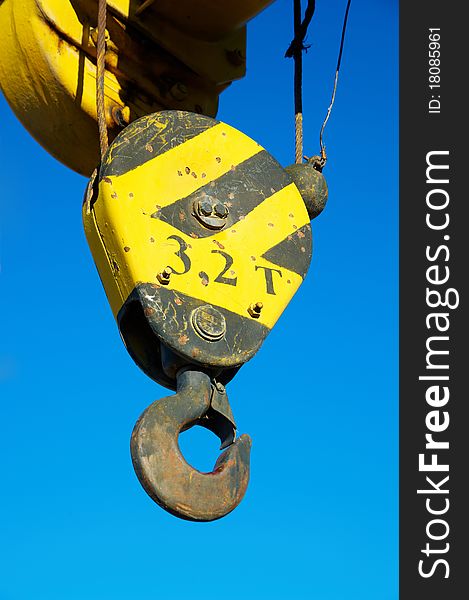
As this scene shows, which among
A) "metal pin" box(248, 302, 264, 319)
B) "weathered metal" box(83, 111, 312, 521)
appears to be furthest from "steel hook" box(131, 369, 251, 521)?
"metal pin" box(248, 302, 264, 319)

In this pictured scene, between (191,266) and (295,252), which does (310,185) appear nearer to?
(295,252)

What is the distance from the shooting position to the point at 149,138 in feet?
8.00

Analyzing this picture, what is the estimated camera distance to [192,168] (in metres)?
2.48

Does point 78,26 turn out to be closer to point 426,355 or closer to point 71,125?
point 71,125

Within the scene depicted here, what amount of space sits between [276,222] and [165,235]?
1.06ft

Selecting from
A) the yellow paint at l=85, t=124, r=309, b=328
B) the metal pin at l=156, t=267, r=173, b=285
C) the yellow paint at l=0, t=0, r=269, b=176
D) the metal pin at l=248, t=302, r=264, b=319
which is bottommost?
the metal pin at l=156, t=267, r=173, b=285

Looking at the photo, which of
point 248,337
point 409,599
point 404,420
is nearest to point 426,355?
point 404,420

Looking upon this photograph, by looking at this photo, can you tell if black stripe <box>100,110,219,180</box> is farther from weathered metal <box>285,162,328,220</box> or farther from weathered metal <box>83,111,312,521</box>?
weathered metal <box>285,162,328,220</box>

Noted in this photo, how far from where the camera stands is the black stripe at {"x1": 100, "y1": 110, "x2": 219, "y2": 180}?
2355 mm

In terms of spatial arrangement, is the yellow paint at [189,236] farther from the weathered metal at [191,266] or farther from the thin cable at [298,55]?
the thin cable at [298,55]

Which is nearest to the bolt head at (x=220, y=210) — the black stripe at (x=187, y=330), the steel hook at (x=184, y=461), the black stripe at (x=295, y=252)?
the black stripe at (x=295, y=252)

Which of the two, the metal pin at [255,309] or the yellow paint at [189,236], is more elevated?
the yellow paint at [189,236]

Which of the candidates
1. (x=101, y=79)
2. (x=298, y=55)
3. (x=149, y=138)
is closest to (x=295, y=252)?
(x=149, y=138)

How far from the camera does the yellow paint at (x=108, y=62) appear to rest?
9.09ft
